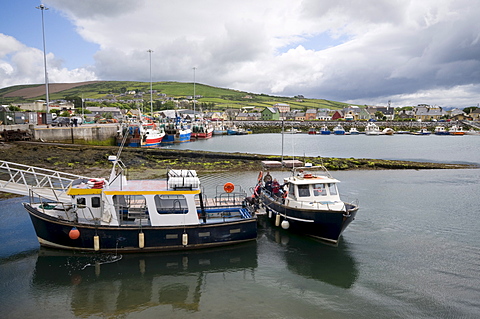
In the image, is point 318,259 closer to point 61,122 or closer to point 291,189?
point 291,189

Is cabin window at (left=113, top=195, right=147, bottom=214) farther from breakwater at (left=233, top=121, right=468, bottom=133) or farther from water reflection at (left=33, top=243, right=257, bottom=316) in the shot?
breakwater at (left=233, top=121, right=468, bottom=133)

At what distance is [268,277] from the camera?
1335cm

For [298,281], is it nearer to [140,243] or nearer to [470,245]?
[140,243]

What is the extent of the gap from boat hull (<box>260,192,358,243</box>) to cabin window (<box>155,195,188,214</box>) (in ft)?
18.0

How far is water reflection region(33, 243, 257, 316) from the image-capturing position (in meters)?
A: 11.5

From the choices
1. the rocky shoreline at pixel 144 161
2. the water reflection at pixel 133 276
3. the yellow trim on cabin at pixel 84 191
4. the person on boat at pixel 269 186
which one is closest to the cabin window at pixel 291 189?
the person on boat at pixel 269 186

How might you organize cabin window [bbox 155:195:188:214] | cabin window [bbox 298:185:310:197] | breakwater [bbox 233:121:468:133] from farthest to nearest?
breakwater [bbox 233:121:468:133] < cabin window [bbox 298:185:310:197] < cabin window [bbox 155:195:188:214]

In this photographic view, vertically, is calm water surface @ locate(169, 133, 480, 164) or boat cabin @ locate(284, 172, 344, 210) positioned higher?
boat cabin @ locate(284, 172, 344, 210)

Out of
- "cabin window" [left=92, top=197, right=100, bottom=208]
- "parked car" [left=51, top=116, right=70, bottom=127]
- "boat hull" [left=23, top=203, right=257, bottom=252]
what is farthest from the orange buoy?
"parked car" [left=51, top=116, right=70, bottom=127]

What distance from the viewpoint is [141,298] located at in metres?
11.7

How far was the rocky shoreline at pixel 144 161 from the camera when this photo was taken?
33344mm

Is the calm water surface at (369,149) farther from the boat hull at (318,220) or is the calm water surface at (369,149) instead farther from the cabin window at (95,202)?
the cabin window at (95,202)

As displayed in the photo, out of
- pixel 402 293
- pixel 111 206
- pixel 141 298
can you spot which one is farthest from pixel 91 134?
pixel 402 293

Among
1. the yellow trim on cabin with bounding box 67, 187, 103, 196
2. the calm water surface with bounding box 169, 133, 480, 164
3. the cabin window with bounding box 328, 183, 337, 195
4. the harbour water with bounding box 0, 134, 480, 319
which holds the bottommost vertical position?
the harbour water with bounding box 0, 134, 480, 319
